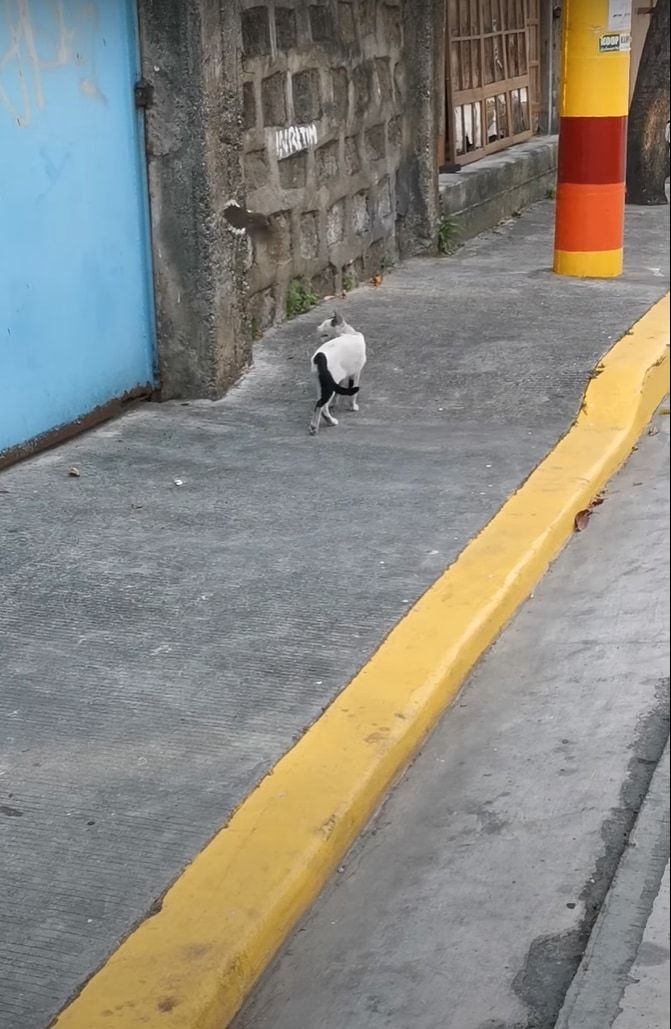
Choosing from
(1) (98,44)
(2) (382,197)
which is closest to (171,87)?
(1) (98,44)

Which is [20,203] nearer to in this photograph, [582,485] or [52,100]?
[52,100]

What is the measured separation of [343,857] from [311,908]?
0.67 ft

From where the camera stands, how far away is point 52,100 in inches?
223

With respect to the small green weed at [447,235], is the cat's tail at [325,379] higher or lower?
lower

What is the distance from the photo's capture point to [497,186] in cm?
1151

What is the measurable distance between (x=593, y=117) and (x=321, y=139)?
1.76 metres

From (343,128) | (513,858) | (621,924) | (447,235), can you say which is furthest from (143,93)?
(621,924)

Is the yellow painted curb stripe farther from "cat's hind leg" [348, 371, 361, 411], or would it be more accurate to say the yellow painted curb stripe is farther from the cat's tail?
"cat's hind leg" [348, 371, 361, 411]

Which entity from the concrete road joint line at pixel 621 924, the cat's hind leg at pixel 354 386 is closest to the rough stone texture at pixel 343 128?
the cat's hind leg at pixel 354 386

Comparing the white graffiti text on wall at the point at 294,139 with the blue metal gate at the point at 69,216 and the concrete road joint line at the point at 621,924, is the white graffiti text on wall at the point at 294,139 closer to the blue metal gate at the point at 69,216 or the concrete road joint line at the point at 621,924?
the blue metal gate at the point at 69,216

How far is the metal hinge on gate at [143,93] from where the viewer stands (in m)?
6.06

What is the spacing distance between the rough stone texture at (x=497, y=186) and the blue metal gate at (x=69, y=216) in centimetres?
431

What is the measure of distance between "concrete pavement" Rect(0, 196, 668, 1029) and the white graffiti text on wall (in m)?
0.95

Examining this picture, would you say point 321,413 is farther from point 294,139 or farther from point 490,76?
point 490,76
